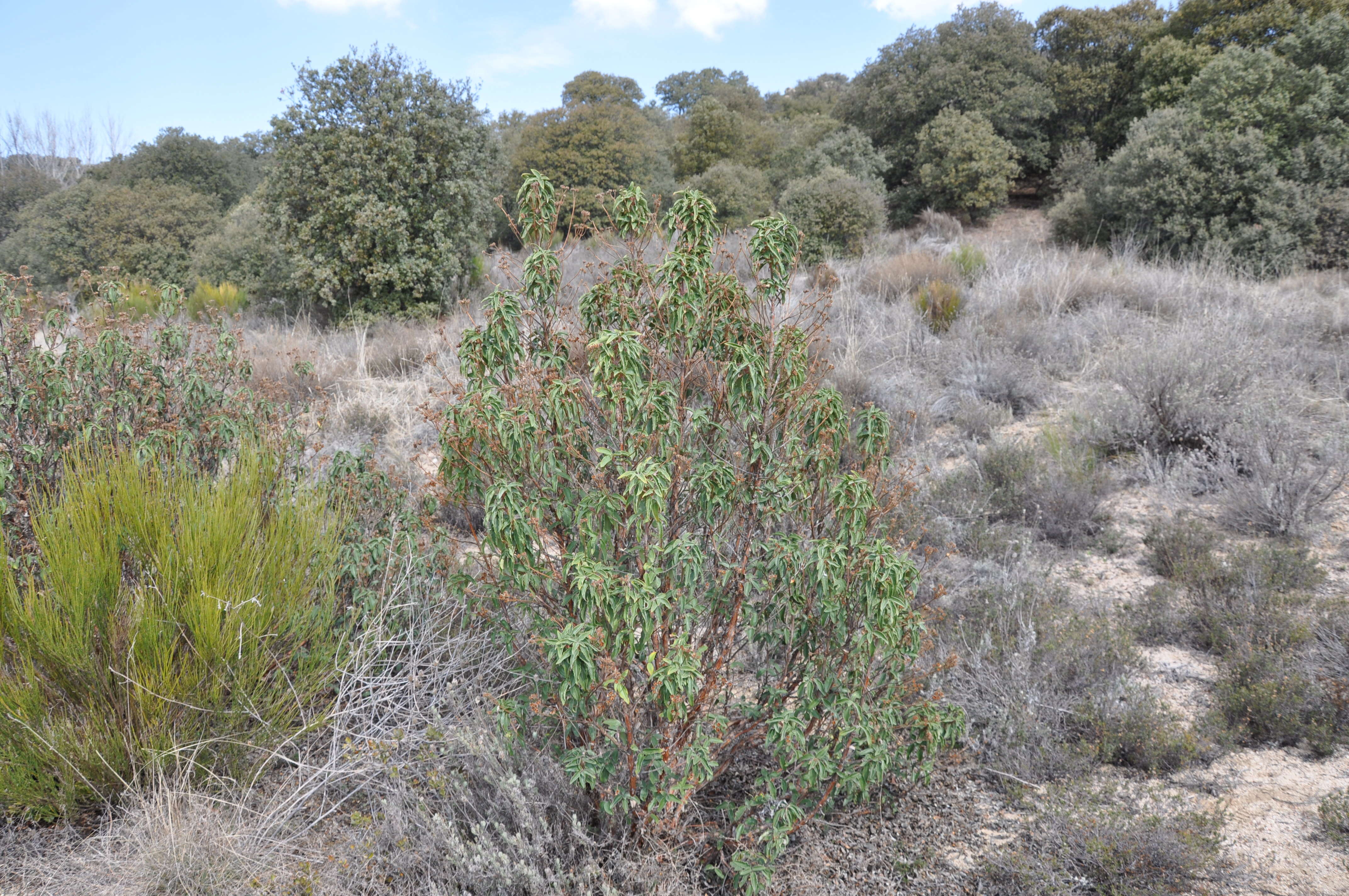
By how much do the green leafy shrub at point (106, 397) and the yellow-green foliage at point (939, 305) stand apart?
5808 millimetres

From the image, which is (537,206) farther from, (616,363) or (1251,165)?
(1251,165)

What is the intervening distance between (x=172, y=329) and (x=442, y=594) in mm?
1906

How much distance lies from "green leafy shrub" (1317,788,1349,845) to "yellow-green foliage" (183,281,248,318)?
10847 mm

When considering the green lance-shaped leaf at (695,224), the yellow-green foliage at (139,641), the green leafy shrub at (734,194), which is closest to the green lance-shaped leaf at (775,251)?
the green lance-shaped leaf at (695,224)

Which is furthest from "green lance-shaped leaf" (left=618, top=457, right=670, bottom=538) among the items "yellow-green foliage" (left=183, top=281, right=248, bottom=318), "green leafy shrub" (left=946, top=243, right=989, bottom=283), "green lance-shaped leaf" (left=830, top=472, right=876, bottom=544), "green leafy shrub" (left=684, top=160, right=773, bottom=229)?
"green leafy shrub" (left=684, top=160, right=773, bottom=229)

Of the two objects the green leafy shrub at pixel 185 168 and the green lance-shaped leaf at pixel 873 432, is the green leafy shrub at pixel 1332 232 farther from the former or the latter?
the green leafy shrub at pixel 185 168

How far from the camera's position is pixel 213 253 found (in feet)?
43.7

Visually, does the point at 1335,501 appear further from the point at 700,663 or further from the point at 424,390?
the point at 424,390

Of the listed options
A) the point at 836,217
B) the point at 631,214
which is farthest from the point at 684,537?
the point at 836,217

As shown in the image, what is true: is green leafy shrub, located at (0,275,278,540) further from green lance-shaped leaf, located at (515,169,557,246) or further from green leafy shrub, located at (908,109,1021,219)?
green leafy shrub, located at (908,109,1021,219)

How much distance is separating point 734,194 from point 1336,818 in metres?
14.4

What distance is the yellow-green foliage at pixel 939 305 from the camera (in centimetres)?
729

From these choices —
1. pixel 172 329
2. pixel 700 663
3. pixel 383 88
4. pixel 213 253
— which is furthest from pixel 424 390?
pixel 213 253

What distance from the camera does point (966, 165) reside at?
15711mm
